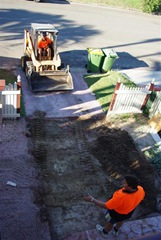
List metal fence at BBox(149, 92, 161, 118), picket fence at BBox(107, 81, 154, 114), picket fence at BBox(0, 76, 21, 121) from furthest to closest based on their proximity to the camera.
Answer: metal fence at BBox(149, 92, 161, 118) < picket fence at BBox(107, 81, 154, 114) < picket fence at BBox(0, 76, 21, 121)

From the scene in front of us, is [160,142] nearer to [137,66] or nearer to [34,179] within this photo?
[34,179]

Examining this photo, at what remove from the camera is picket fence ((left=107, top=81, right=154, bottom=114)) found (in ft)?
30.8

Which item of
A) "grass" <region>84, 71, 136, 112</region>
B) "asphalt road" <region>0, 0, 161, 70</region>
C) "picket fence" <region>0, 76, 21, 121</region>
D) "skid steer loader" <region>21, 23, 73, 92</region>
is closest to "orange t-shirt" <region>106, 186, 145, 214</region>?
"picket fence" <region>0, 76, 21, 121</region>

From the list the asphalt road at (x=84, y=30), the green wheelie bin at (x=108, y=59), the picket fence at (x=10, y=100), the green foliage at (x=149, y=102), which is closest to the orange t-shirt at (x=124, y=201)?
the picket fence at (x=10, y=100)

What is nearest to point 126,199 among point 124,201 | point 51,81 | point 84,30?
point 124,201

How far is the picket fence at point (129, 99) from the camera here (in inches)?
370

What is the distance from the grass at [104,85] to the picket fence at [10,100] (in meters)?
3.59

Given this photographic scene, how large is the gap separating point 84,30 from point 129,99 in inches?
402

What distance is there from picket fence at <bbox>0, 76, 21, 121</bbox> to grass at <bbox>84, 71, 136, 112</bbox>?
3.59 metres

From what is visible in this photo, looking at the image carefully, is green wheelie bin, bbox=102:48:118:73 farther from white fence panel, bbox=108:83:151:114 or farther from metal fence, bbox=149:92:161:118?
metal fence, bbox=149:92:161:118

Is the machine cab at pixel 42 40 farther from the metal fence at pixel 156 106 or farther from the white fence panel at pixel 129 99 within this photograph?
the metal fence at pixel 156 106

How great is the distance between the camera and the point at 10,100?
8.34 meters

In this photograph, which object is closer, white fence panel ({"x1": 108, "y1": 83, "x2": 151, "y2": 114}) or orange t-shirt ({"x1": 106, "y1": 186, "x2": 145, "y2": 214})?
orange t-shirt ({"x1": 106, "y1": 186, "x2": 145, "y2": 214})

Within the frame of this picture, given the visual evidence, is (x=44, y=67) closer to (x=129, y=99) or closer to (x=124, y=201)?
(x=129, y=99)
